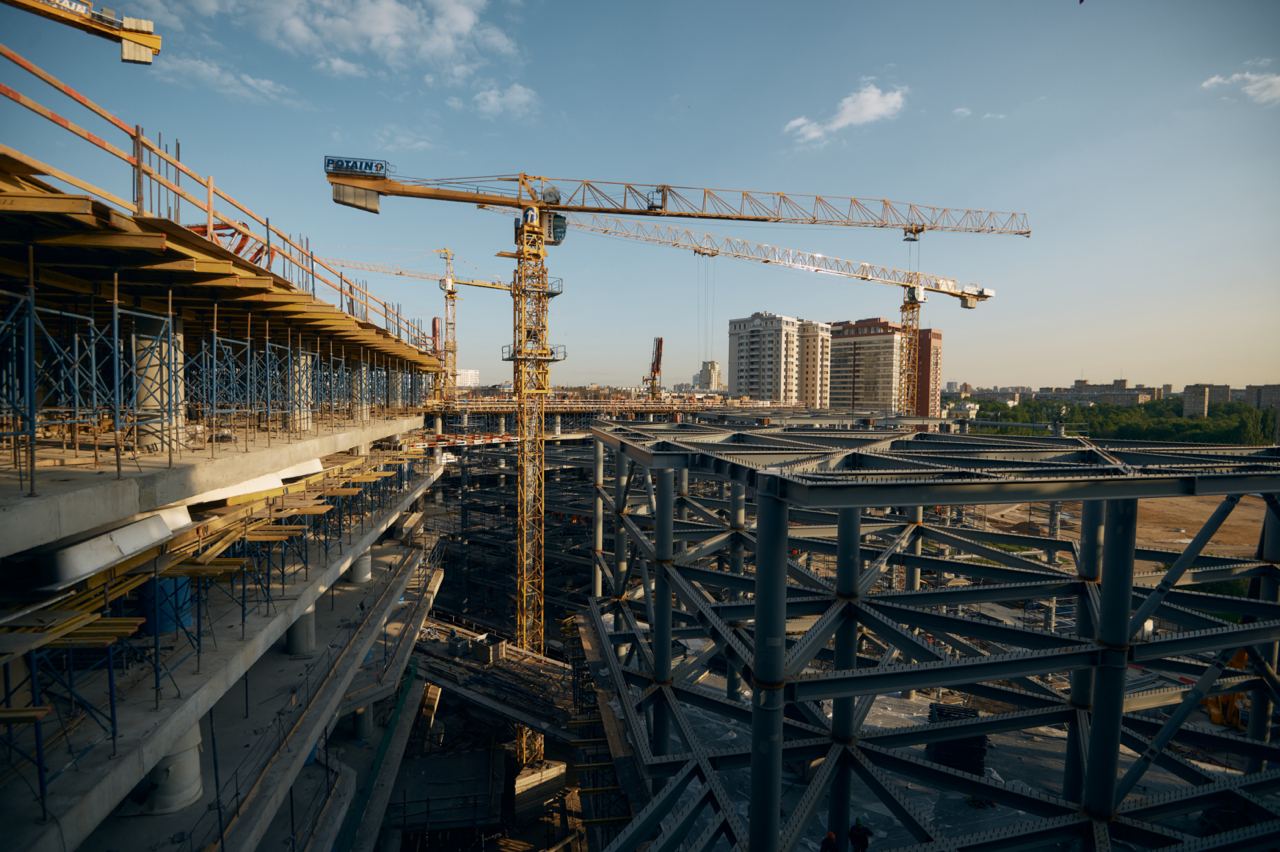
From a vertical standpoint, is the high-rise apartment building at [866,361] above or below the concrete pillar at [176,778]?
above

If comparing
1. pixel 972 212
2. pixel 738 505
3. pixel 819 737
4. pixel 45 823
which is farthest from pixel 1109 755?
pixel 972 212

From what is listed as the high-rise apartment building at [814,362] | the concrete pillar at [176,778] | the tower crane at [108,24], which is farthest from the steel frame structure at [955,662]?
the high-rise apartment building at [814,362]

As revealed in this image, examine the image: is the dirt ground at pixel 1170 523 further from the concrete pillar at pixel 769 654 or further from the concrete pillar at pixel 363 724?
the concrete pillar at pixel 769 654

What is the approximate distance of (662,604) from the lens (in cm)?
885

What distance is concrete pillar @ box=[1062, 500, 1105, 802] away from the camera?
757 cm

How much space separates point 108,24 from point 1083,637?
3194 centimetres

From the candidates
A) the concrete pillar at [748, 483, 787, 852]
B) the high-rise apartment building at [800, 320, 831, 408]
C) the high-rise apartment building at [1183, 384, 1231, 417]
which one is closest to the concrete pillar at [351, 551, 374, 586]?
the concrete pillar at [748, 483, 787, 852]

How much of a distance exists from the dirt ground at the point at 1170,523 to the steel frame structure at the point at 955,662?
113 ft

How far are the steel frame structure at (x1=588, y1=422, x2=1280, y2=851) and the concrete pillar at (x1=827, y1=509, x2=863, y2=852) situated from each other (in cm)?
3

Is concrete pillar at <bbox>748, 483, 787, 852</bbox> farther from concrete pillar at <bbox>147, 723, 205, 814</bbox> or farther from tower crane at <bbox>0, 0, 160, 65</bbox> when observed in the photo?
tower crane at <bbox>0, 0, 160, 65</bbox>

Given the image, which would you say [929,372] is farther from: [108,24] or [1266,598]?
[108,24]

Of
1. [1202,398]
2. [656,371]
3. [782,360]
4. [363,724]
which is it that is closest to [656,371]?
[656,371]

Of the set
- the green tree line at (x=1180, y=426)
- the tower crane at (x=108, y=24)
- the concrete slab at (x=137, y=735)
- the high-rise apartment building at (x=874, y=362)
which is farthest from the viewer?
the high-rise apartment building at (x=874, y=362)

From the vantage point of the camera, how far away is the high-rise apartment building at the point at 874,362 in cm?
10425
